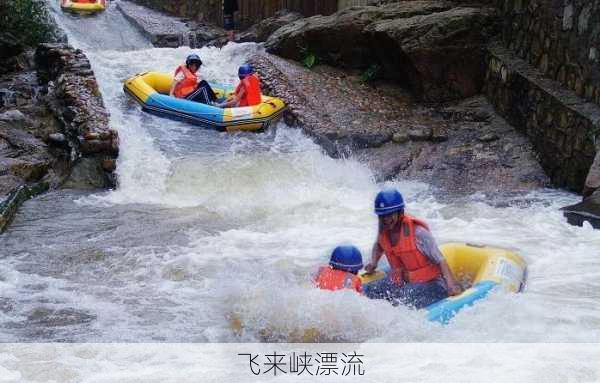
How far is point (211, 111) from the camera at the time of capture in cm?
1105

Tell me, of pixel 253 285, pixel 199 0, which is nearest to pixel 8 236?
pixel 253 285

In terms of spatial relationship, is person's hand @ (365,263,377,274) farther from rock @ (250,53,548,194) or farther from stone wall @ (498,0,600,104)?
stone wall @ (498,0,600,104)

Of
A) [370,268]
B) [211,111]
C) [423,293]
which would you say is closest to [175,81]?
[211,111]

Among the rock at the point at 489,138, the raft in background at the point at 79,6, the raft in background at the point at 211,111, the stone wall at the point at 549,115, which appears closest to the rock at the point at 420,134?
the rock at the point at 489,138

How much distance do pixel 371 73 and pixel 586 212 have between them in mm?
5383

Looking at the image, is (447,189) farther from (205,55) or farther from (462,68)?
(205,55)

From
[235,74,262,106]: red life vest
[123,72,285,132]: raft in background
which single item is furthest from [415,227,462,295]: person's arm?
[235,74,262,106]: red life vest

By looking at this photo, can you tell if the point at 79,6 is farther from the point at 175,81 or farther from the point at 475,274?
the point at 475,274

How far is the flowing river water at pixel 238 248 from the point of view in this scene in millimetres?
5191

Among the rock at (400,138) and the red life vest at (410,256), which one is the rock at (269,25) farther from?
the red life vest at (410,256)

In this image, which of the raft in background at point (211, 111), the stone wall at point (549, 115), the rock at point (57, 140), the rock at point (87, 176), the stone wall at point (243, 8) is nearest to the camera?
the stone wall at point (549, 115)

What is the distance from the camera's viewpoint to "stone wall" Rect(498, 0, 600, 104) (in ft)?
28.4

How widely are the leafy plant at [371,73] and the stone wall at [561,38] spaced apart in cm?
203

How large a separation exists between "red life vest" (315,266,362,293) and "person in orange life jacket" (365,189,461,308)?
26cm
